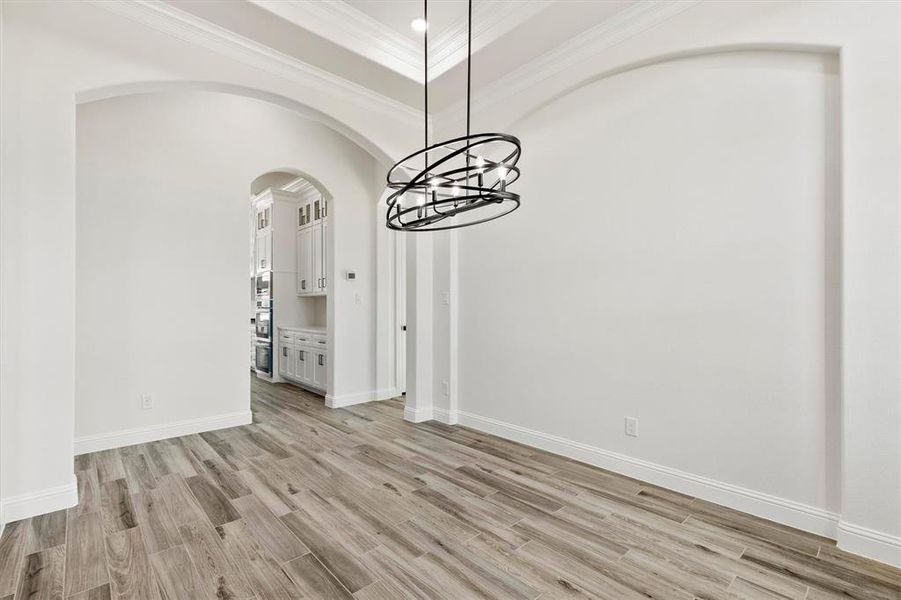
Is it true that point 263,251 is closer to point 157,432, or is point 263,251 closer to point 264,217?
point 264,217

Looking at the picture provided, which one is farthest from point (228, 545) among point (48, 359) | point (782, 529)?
point (782, 529)

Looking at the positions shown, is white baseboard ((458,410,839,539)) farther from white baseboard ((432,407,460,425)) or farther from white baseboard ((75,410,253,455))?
white baseboard ((75,410,253,455))

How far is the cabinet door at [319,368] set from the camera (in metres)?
5.58

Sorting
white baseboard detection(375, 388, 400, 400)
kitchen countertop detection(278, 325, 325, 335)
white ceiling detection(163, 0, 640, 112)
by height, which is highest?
→ white ceiling detection(163, 0, 640, 112)

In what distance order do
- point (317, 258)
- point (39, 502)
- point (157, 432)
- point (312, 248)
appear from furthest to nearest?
point (312, 248) < point (317, 258) < point (157, 432) < point (39, 502)

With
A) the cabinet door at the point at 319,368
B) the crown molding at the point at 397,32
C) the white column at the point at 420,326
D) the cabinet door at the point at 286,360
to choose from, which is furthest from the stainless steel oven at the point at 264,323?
the crown molding at the point at 397,32

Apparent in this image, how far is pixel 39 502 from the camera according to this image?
2523 mm

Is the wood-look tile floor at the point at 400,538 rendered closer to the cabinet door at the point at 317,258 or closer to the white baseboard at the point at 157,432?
the white baseboard at the point at 157,432

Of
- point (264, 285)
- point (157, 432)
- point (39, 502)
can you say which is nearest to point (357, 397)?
point (157, 432)

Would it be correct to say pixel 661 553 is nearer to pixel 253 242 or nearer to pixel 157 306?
pixel 157 306

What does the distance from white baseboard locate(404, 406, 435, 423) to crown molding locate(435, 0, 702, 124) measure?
119 inches

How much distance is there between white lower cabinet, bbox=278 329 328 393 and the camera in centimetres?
562

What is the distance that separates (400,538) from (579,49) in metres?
3.51

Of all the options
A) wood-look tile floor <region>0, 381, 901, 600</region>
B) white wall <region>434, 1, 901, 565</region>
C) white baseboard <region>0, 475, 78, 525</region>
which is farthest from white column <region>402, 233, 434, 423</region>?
white baseboard <region>0, 475, 78, 525</region>
